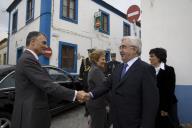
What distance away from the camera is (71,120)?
8.12 m

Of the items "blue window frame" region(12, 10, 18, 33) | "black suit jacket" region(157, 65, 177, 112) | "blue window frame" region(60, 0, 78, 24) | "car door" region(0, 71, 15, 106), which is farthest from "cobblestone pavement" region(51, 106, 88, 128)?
"blue window frame" region(12, 10, 18, 33)

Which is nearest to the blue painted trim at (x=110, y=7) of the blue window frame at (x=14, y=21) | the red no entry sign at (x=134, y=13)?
the blue window frame at (x=14, y=21)

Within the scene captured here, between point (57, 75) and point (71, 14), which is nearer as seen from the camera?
point (57, 75)

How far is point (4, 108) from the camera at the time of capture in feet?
20.5

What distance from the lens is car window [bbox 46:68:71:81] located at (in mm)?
8316

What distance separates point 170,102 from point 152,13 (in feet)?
9.63

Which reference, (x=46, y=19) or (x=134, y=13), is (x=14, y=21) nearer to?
(x=46, y=19)

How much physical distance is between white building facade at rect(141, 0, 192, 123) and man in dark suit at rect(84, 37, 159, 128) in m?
3.07

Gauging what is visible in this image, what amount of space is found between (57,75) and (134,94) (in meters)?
5.30

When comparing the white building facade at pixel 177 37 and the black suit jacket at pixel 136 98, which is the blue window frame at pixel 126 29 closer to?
the white building facade at pixel 177 37

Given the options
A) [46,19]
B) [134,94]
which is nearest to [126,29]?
[46,19]

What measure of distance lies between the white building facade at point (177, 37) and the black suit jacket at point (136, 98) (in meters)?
3.13

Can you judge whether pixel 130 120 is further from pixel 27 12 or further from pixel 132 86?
pixel 27 12

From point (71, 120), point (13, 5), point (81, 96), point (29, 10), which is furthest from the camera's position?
point (13, 5)
